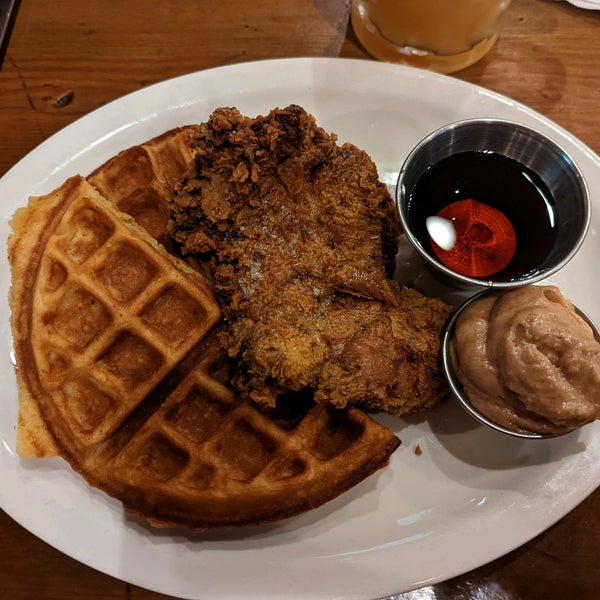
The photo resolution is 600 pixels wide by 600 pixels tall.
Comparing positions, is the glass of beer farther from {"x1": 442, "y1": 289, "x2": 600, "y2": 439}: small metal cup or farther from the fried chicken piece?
{"x1": 442, "y1": 289, "x2": 600, "y2": 439}: small metal cup

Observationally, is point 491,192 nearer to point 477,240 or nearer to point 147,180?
point 477,240

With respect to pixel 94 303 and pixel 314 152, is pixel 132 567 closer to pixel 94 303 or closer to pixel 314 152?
pixel 94 303

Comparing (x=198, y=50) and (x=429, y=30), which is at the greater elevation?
(x=429, y=30)

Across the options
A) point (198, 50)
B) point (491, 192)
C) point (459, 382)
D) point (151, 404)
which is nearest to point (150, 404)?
point (151, 404)

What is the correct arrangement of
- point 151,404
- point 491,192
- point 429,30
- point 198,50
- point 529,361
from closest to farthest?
1. point 529,361
2. point 151,404
3. point 491,192
4. point 429,30
5. point 198,50

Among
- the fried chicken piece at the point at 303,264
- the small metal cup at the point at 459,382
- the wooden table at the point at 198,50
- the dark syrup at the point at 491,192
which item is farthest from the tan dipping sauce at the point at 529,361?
the wooden table at the point at 198,50

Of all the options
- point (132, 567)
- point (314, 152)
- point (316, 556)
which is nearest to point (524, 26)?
point (314, 152)

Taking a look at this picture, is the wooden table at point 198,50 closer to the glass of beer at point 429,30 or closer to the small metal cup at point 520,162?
the glass of beer at point 429,30
